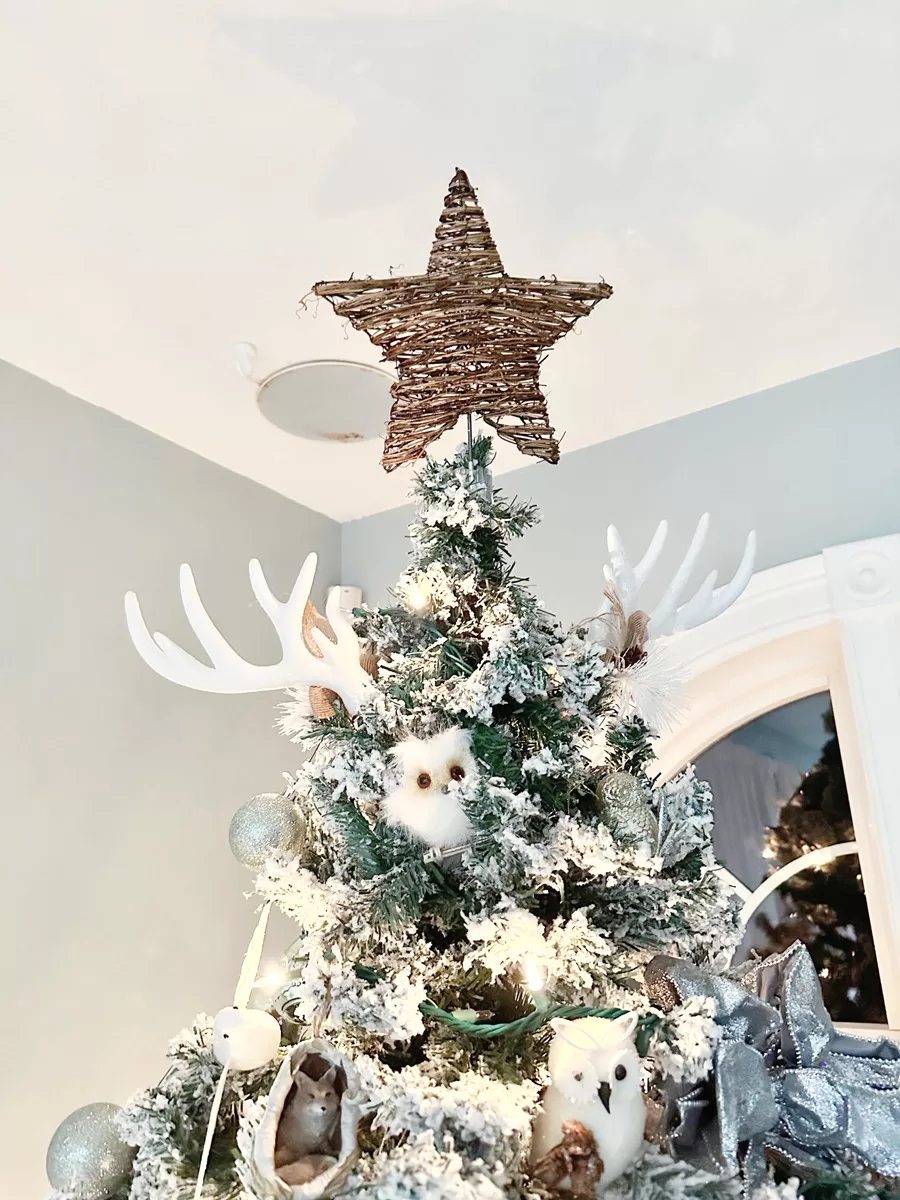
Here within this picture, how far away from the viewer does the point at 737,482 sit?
1.69 metres

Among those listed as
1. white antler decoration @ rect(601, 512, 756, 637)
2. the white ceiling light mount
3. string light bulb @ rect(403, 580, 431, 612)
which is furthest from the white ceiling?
string light bulb @ rect(403, 580, 431, 612)

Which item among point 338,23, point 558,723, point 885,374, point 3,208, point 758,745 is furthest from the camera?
point 758,745

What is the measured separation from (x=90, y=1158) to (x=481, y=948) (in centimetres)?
37

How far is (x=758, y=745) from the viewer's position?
1783 mm

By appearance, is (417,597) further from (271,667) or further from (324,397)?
(324,397)

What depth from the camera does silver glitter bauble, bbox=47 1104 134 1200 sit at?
2.26ft

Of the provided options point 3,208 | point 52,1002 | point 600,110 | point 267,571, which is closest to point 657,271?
point 600,110

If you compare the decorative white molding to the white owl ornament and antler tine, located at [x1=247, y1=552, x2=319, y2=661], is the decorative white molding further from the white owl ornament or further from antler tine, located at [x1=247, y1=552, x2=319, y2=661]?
antler tine, located at [x1=247, y1=552, x2=319, y2=661]

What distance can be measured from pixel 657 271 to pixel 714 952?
104cm

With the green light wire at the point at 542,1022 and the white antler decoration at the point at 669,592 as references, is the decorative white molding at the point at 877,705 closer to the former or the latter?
the white antler decoration at the point at 669,592

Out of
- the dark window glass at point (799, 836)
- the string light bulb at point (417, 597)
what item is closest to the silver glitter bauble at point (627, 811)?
the string light bulb at point (417, 597)

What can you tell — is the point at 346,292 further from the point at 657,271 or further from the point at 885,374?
the point at 885,374

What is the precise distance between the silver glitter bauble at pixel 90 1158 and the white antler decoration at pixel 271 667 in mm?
383

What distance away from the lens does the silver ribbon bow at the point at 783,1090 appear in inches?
25.5
